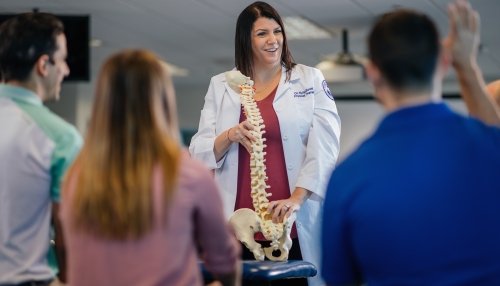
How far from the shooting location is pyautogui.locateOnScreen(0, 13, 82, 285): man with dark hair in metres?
2.11

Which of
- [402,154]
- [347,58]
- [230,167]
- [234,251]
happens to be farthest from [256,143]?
[347,58]

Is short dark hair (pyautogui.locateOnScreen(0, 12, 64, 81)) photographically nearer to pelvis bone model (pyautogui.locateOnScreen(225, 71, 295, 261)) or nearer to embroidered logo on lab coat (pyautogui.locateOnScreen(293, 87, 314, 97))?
pelvis bone model (pyautogui.locateOnScreen(225, 71, 295, 261))

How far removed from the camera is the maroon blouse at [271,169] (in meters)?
3.08

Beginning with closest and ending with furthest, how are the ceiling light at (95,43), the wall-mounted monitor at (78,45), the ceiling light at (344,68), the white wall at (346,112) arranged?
the wall-mounted monitor at (78,45) → the ceiling light at (95,43) → the ceiling light at (344,68) → the white wall at (346,112)

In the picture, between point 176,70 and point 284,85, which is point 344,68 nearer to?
point 176,70

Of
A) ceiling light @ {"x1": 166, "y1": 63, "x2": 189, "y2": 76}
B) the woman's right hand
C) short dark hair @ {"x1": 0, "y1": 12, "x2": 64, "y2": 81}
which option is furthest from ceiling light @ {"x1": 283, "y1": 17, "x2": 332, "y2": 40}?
short dark hair @ {"x1": 0, "y1": 12, "x2": 64, "y2": 81}

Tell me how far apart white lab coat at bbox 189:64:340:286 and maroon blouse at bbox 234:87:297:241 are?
0.02 m

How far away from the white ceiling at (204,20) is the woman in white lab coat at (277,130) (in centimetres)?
373

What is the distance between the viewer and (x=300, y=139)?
3.14 m

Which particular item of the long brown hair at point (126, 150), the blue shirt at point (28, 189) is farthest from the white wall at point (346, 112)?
the long brown hair at point (126, 150)

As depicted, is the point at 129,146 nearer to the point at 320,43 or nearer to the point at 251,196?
the point at 251,196

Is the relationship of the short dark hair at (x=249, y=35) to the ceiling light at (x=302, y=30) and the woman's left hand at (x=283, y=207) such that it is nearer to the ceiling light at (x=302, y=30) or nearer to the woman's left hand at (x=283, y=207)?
the woman's left hand at (x=283, y=207)

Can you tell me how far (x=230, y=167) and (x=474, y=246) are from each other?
158 centimetres

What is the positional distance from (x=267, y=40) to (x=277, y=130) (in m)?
0.34
